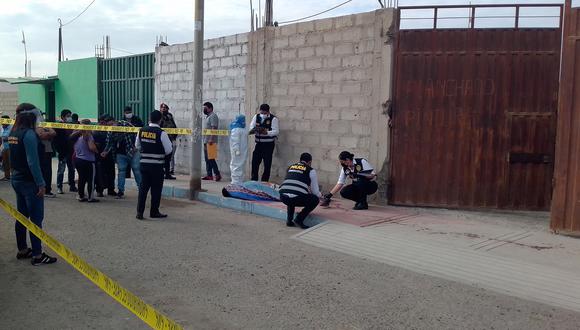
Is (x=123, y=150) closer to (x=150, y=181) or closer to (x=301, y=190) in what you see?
(x=150, y=181)

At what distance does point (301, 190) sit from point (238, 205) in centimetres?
215

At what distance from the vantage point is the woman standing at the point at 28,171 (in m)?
6.00

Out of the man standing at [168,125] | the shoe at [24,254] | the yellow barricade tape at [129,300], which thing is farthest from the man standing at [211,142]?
the yellow barricade tape at [129,300]

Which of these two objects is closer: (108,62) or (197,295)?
(197,295)

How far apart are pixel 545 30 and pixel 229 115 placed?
23.1ft

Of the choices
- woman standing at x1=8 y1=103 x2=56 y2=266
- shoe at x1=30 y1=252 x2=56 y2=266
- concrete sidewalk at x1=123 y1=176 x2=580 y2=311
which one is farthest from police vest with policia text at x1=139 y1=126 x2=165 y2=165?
shoe at x1=30 y1=252 x2=56 y2=266

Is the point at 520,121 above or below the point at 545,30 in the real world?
below

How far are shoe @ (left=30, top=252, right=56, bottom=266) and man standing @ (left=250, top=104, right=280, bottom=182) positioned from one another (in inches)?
219

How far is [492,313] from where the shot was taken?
4.81m

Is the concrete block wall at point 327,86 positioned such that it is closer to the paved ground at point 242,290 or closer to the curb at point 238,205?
the curb at point 238,205

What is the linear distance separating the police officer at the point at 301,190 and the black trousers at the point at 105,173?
4464 millimetres

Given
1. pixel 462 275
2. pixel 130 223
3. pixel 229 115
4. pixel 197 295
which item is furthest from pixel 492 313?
pixel 229 115

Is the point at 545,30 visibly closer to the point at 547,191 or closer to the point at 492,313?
the point at 547,191

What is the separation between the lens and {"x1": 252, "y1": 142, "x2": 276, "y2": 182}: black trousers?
37.0 ft
